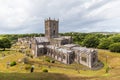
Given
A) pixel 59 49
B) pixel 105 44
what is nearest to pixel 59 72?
pixel 59 49

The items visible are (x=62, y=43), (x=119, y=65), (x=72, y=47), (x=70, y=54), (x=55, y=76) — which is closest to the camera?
(x=55, y=76)

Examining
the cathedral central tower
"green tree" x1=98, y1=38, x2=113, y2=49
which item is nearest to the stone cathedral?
the cathedral central tower

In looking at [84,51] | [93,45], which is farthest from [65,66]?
[93,45]

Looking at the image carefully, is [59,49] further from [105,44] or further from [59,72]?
[105,44]

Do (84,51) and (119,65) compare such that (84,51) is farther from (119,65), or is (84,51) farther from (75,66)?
(119,65)

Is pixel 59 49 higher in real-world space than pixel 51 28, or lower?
lower
